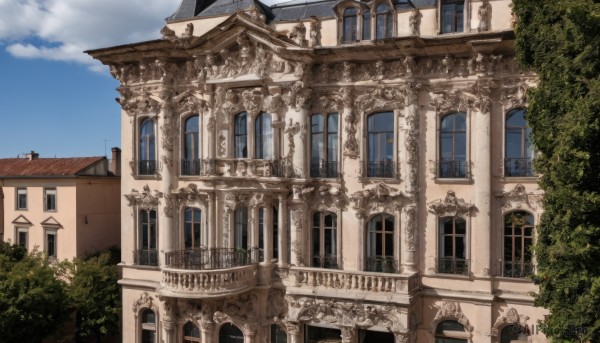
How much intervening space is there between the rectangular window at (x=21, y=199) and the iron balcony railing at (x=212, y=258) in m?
12.7

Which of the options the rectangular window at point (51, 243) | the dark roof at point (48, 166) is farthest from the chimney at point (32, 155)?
the rectangular window at point (51, 243)

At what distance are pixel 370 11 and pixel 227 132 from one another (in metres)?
7.53

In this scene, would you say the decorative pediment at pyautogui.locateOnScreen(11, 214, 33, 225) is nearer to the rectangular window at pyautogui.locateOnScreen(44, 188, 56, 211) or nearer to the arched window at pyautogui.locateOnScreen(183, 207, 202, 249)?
the rectangular window at pyautogui.locateOnScreen(44, 188, 56, 211)

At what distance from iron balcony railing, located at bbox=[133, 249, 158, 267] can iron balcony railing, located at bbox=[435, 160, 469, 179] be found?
12.7 metres

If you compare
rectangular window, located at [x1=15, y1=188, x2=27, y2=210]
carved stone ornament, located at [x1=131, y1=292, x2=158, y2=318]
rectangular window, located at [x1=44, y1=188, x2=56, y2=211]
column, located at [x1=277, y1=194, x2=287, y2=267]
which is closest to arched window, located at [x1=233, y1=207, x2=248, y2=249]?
column, located at [x1=277, y1=194, x2=287, y2=267]

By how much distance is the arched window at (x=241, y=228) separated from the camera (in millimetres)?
22906

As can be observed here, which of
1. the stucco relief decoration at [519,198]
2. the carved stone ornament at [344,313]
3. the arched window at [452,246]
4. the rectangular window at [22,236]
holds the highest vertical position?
the stucco relief decoration at [519,198]

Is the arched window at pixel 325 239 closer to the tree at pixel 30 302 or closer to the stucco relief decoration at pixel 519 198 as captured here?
the stucco relief decoration at pixel 519 198

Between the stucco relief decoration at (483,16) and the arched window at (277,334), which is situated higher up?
the stucco relief decoration at (483,16)

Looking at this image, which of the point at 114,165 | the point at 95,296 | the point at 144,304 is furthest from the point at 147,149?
the point at 114,165

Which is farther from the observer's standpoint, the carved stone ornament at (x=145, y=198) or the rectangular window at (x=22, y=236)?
the rectangular window at (x=22, y=236)

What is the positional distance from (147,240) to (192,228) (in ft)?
7.90

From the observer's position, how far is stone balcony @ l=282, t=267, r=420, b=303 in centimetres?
1991

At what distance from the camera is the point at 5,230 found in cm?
3131
